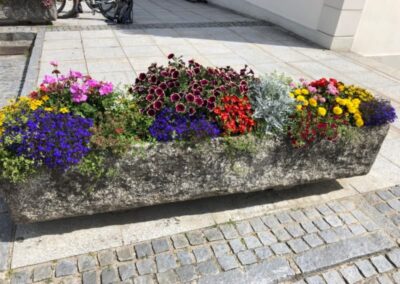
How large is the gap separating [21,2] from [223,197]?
26.4 ft

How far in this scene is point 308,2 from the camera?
9086 mm

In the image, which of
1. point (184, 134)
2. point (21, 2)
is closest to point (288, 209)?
point (184, 134)

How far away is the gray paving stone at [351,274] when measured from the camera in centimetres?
303

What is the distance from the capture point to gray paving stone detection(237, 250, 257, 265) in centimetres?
310

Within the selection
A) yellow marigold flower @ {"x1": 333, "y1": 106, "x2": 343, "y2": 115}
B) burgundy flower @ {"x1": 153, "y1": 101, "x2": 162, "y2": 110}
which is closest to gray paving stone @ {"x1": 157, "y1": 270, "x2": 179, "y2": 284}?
burgundy flower @ {"x1": 153, "y1": 101, "x2": 162, "y2": 110}

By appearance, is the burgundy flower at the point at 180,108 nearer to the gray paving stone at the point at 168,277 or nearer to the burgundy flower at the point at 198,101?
the burgundy flower at the point at 198,101

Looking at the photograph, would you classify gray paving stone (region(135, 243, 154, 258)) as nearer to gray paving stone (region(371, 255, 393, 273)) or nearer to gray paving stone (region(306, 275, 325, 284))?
gray paving stone (region(306, 275, 325, 284))

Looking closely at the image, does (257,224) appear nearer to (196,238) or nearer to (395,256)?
(196,238)

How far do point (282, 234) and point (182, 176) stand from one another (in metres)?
1.13

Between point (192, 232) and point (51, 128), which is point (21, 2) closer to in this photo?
point (51, 128)

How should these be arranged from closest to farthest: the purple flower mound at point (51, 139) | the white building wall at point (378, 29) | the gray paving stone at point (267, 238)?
the purple flower mound at point (51, 139) → the gray paving stone at point (267, 238) → the white building wall at point (378, 29)

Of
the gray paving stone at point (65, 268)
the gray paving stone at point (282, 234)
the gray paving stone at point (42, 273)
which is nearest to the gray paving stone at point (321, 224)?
the gray paving stone at point (282, 234)

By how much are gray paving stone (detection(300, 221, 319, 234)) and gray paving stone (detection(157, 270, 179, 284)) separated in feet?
4.53

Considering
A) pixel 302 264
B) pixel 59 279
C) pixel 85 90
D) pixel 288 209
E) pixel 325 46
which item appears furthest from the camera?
pixel 325 46
